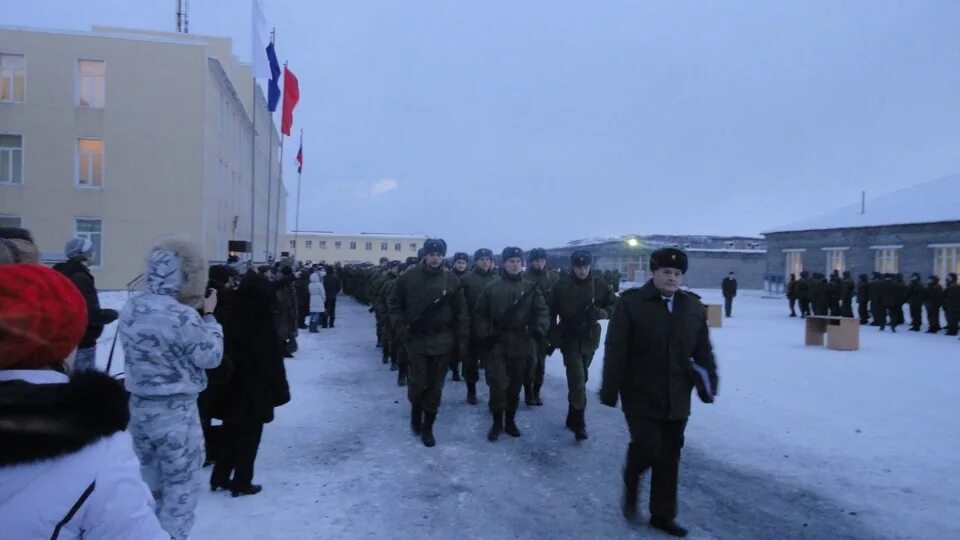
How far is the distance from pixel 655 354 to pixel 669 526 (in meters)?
1.25

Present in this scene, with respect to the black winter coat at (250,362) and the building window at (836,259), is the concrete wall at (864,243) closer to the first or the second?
the building window at (836,259)

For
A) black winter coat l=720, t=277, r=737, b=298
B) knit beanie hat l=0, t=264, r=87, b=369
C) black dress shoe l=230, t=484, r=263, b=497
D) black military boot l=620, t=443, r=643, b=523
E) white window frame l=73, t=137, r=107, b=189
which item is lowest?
black dress shoe l=230, t=484, r=263, b=497

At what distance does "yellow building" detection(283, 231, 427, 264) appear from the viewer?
103 metres

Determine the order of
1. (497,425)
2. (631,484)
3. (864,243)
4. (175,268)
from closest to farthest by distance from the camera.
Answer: (175,268)
(631,484)
(497,425)
(864,243)

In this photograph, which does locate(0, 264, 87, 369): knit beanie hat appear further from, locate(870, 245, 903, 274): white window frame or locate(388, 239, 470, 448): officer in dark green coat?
locate(870, 245, 903, 274): white window frame

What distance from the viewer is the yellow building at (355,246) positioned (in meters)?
103

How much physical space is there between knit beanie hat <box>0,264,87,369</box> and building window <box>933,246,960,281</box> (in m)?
34.5

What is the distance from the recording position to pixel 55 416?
1466 millimetres

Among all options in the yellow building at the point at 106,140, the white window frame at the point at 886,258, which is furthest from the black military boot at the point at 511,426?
the white window frame at the point at 886,258

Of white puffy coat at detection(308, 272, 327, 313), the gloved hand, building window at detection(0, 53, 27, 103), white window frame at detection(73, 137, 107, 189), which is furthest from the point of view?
white window frame at detection(73, 137, 107, 189)

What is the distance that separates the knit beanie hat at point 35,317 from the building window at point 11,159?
30.2m

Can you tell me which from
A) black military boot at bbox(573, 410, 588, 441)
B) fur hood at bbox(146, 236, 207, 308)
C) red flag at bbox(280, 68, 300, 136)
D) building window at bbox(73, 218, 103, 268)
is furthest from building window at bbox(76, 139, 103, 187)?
fur hood at bbox(146, 236, 207, 308)

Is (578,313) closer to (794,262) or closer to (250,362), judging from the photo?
(250,362)

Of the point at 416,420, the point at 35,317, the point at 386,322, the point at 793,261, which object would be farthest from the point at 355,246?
the point at 35,317
